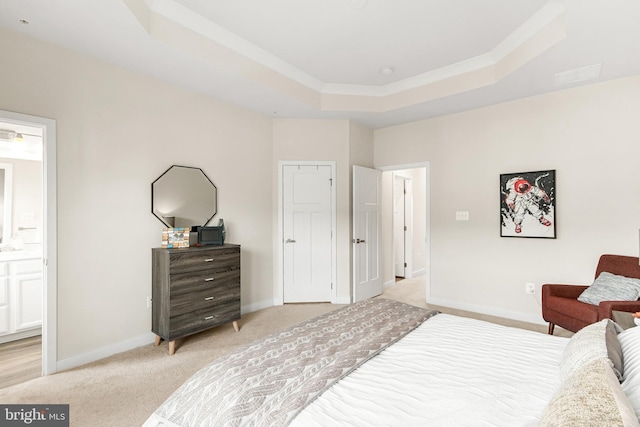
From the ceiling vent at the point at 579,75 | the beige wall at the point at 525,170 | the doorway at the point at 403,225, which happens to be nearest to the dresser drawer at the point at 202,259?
the beige wall at the point at 525,170

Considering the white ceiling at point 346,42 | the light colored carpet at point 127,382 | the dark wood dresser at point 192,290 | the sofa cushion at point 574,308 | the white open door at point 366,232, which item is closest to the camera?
the light colored carpet at point 127,382

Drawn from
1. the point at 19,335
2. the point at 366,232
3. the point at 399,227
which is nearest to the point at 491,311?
the point at 366,232

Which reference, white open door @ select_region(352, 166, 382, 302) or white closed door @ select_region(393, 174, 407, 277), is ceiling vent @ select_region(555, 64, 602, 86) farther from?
white closed door @ select_region(393, 174, 407, 277)

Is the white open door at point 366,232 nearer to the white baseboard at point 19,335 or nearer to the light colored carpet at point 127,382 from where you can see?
the light colored carpet at point 127,382

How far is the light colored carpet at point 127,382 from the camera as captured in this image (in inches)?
79.4

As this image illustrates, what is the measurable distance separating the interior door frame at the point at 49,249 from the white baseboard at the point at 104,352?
7 centimetres

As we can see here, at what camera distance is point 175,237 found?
317cm

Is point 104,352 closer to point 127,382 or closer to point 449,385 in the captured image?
point 127,382

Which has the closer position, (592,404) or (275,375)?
(592,404)

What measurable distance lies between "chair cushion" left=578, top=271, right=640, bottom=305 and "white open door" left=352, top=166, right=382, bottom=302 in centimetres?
251

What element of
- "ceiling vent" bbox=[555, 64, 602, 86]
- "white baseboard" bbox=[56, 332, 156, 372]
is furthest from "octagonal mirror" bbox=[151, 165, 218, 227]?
"ceiling vent" bbox=[555, 64, 602, 86]

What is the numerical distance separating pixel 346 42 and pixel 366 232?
2.63 m

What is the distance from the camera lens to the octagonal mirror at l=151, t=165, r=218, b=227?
3.21 meters

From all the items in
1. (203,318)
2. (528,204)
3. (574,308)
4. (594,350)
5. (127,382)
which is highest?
(528,204)
